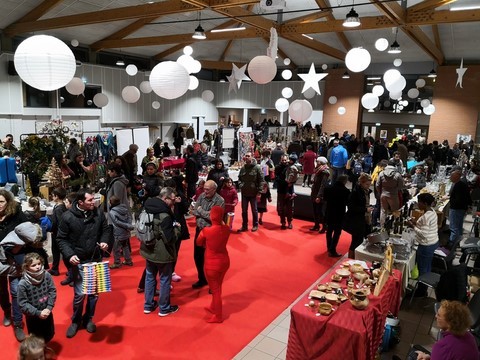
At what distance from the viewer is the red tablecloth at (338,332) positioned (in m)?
2.90

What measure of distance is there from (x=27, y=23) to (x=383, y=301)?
10687 millimetres

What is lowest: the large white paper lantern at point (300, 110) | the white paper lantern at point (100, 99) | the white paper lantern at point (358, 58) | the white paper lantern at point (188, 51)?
the large white paper lantern at point (300, 110)

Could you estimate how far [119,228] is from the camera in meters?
5.08

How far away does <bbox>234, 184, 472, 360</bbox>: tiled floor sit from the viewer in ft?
11.9

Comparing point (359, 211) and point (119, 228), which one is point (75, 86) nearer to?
point (119, 228)

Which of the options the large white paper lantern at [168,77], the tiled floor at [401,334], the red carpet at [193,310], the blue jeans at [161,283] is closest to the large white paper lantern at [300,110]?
the red carpet at [193,310]

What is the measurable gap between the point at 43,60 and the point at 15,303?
7.26ft

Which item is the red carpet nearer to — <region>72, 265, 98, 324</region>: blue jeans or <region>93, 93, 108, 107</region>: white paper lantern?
<region>72, 265, 98, 324</region>: blue jeans

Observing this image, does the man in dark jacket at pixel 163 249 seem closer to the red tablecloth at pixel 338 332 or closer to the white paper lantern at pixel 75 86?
the red tablecloth at pixel 338 332

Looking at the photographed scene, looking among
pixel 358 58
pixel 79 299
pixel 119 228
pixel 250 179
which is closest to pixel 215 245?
pixel 79 299

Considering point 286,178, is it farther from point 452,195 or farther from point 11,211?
point 11,211

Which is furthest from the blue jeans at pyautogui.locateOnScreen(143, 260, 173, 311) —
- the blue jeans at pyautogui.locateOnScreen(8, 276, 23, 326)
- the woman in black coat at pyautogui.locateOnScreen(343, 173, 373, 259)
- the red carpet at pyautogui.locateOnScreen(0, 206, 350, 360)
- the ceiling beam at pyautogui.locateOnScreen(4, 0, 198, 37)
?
the ceiling beam at pyautogui.locateOnScreen(4, 0, 198, 37)

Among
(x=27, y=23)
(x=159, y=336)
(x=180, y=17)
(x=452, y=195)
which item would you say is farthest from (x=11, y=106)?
(x=452, y=195)

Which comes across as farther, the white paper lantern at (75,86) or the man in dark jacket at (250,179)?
the white paper lantern at (75,86)
